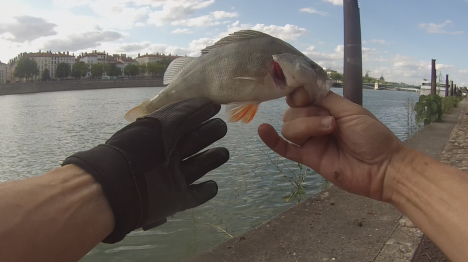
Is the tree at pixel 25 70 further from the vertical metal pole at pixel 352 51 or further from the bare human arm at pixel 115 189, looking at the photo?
the bare human arm at pixel 115 189

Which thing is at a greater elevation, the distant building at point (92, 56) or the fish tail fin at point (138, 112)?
the distant building at point (92, 56)

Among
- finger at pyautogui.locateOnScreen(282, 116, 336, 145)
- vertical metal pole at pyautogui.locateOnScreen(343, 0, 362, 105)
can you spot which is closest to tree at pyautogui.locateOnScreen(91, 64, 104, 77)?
vertical metal pole at pyautogui.locateOnScreen(343, 0, 362, 105)

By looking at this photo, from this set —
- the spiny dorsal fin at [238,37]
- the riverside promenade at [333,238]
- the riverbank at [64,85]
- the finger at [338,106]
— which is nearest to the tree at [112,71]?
the riverbank at [64,85]

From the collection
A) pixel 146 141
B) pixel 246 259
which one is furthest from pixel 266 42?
pixel 246 259

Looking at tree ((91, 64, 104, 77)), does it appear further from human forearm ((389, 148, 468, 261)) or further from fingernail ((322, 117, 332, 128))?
human forearm ((389, 148, 468, 261))

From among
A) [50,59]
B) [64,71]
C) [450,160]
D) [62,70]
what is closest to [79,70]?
[62,70]

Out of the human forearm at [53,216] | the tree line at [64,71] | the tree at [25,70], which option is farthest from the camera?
the tree line at [64,71]
